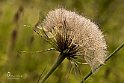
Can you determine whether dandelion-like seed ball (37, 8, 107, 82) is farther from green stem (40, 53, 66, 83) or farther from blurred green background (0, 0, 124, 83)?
blurred green background (0, 0, 124, 83)

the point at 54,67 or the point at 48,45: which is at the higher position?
the point at 54,67

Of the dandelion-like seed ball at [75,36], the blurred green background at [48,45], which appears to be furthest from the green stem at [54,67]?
the blurred green background at [48,45]

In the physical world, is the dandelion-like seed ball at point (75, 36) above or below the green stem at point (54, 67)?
above

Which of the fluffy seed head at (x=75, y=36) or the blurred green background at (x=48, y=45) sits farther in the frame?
the blurred green background at (x=48, y=45)

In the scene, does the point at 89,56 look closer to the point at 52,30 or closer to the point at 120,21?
the point at 52,30

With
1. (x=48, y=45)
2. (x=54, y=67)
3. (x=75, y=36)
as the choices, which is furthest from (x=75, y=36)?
(x=48, y=45)

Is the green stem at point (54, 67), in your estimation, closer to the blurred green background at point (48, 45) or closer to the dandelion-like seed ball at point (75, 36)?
the dandelion-like seed ball at point (75, 36)

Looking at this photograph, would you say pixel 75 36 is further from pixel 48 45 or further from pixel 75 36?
pixel 48 45

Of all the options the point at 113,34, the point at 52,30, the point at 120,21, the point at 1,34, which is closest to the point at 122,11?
the point at 120,21
